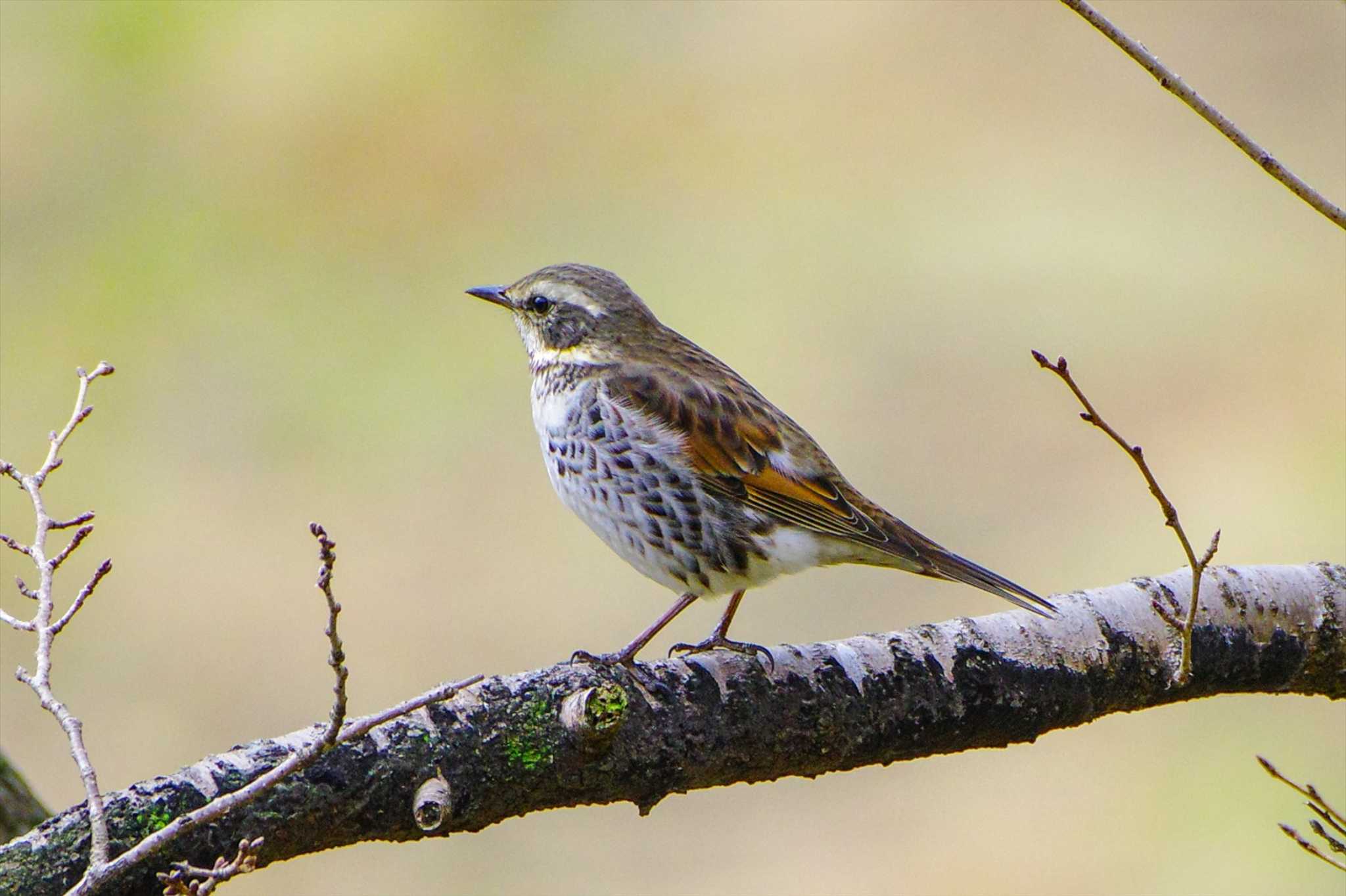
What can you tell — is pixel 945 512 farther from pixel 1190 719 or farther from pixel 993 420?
pixel 1190 719

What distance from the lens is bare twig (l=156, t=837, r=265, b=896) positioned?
253cm

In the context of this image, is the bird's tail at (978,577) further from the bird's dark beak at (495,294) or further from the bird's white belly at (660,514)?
the bird's dark beak at (495,294)

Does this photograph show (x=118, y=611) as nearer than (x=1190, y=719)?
No

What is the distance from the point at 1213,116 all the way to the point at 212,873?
2.49 m

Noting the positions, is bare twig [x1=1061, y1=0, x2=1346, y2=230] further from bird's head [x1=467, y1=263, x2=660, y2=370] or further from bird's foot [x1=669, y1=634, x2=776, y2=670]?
bird's head [x1=467, y1=263, x2=660, y2=370]

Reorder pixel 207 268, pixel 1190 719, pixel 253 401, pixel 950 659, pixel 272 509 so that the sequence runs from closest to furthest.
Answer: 1. pixel 950 659
2. pixel 1190 719
3. pixel 272 509
4. pixel 253 401
5. pixel 207 268

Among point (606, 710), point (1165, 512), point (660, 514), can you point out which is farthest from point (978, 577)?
point (606, 710)

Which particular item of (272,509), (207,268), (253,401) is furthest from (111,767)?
(207,268)

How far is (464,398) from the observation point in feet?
38.9

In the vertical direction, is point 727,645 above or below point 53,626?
below

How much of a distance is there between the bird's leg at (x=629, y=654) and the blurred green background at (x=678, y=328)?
3.76m

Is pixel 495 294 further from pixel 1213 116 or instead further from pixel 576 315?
pixel 1213 116

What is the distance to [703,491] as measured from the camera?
16.6 feet

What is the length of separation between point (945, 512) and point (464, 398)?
155 inches
